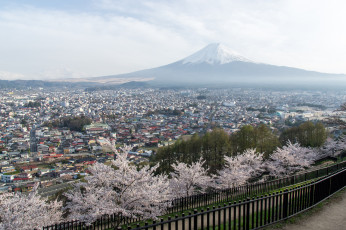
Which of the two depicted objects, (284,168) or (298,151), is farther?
(298,151)

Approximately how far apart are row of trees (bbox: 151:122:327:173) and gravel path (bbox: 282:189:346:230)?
16.3 m

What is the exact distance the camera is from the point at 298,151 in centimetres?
1655

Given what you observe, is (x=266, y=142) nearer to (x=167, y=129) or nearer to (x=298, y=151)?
(x=298, y=151)

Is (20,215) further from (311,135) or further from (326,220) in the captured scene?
(311,135)

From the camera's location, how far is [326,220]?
196 inches

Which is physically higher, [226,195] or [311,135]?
[226,195]

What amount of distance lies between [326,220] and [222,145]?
17708mm

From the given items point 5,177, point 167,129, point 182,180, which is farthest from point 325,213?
point 167,129

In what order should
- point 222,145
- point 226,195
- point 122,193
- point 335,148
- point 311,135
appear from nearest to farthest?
point 122,193 → point 226,195 → point 335,148 → point 222,145 → point 311,135

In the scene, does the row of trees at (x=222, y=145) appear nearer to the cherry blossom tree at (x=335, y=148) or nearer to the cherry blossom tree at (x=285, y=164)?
the cherry blossom tree at (x=335, y=148)

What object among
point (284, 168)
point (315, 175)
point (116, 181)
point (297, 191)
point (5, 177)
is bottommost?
point (5, 177)

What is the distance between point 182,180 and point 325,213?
24.1 feet

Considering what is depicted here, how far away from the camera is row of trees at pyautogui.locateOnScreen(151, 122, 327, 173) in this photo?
71.8 feet

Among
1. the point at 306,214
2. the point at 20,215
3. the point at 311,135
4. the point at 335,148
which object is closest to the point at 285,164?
the point at 335,148
